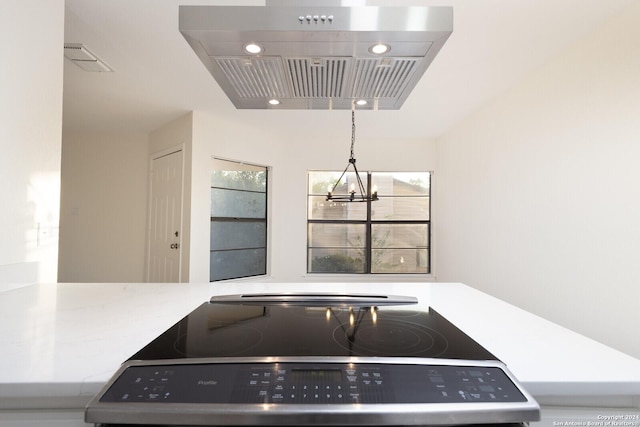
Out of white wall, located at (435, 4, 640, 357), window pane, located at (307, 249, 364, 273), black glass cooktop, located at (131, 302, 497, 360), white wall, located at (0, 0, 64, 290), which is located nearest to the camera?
black glass cooktop, located at (131, 302, 497, 360)

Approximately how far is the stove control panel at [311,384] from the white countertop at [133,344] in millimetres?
83

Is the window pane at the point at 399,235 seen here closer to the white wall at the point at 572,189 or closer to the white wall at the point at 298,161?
the white wall at the point at 298,161

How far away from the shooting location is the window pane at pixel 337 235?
4410 mm

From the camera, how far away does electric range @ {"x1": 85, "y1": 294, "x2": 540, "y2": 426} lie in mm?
412

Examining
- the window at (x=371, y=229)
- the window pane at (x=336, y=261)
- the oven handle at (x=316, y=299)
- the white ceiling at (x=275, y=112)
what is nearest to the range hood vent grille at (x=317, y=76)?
the white ceiling at (x=275, y=112)

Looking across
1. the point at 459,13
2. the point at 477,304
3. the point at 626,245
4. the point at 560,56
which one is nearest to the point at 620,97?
the point at 560,56

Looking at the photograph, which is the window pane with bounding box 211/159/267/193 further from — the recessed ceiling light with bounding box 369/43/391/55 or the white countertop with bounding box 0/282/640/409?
the recessed ceiling light with bounding box 369/43/391/55

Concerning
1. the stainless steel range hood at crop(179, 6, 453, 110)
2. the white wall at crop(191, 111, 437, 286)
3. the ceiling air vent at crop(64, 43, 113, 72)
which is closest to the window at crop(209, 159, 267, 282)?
the white wall at crop(191, 111, 437, 286)

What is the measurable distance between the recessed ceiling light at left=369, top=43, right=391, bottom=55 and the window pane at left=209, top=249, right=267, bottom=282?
10.6 ft

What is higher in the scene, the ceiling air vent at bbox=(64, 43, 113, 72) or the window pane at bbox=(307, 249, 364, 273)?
the ceiling air vent at bbox=(64, 43, 113, 72)

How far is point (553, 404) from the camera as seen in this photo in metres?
0.53

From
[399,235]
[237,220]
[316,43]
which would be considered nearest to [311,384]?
[316,43]

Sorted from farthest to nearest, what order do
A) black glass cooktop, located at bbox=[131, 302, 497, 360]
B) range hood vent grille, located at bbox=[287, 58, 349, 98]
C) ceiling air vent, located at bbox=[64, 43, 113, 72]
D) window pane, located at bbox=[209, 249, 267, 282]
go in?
window pane, located at bbox=[209, 249, 267, 282] → ceiling air vent, located at bbox=[64, 43, 113, 72] → range hood vent grille, located at bbox=[287, 58, 349, 98] → black glass cooktop, located at bbox=[131, 302, 497, 360]

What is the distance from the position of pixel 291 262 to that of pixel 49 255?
302 centimetres
